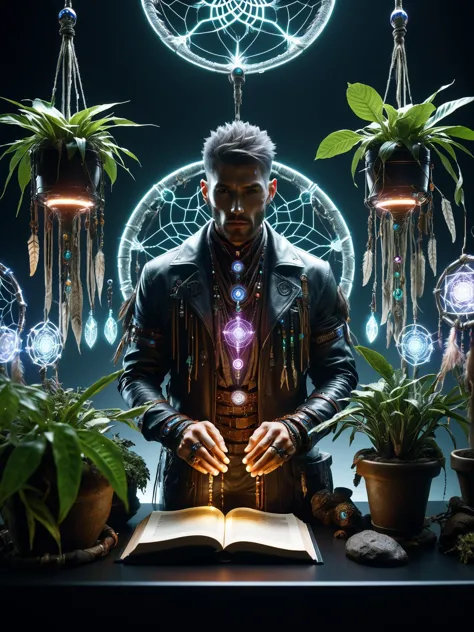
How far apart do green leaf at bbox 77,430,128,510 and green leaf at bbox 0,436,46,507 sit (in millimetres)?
107

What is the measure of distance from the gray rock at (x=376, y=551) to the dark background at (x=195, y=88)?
4.90ft

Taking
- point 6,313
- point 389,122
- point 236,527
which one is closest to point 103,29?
point 6,313

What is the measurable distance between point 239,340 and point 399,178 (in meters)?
0.77

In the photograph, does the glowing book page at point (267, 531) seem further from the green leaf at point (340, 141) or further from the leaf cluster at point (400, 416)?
the green leaf at point (340, 141)

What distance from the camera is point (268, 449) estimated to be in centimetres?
199

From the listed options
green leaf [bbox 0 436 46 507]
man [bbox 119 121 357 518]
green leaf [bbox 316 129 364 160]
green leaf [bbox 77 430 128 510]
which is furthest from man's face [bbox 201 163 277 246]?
green leaf [bbox 0 436 46 507]

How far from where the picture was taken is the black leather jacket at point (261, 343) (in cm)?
225

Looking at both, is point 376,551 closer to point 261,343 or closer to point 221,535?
point 221,535

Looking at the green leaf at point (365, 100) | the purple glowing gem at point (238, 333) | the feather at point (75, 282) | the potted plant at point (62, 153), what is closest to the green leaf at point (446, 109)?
the green leaf at point (365, 100)

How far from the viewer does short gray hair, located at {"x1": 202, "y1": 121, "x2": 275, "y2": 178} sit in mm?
2219

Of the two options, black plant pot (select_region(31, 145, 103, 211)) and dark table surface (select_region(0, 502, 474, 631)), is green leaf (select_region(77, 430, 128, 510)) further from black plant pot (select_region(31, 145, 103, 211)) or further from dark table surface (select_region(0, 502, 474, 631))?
black plant pot (select_region(31, 145, 103, 211))

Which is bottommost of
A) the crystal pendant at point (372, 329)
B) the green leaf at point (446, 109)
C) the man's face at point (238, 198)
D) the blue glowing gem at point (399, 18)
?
the crystal pendant at point (372, 329)

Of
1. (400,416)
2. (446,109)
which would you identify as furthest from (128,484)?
(446,109)

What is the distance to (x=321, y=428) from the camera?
1983mm
